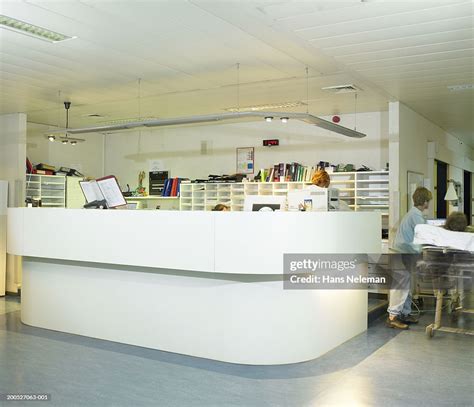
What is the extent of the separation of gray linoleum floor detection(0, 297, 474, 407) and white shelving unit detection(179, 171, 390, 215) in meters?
2.83

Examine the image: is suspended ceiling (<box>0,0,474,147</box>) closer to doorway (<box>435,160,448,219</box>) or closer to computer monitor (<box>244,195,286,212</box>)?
computer monitor (<box>244,195,286,212</box>)

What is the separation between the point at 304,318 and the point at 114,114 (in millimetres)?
5495

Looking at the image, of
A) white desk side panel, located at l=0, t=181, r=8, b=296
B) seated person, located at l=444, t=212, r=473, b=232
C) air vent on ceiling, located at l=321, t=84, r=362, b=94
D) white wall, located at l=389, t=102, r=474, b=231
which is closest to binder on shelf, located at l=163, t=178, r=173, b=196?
white desk side panel, located at l=0, t=181, r=8, b=296

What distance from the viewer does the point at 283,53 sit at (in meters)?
4.91

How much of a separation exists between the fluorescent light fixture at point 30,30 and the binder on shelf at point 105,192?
4.72 ft

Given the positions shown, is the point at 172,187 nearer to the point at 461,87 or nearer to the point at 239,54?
the point at 239,54

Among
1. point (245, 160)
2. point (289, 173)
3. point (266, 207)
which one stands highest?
point (245, 160)

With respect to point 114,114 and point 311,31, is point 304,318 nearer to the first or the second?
point 311,31

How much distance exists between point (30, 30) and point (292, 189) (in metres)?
4.87

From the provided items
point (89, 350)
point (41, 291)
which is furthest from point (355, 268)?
point (41, 291)

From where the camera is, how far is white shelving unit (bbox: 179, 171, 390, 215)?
Answer: 7578mm

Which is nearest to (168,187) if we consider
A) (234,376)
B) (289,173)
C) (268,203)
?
(289,173)

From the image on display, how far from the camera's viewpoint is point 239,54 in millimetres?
4973

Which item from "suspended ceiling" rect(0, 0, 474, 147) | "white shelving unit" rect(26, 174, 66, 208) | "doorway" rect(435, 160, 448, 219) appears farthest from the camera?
"doorway" rect(435, 160, 448, 219)
